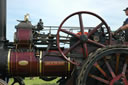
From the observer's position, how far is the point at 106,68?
16.6 ft

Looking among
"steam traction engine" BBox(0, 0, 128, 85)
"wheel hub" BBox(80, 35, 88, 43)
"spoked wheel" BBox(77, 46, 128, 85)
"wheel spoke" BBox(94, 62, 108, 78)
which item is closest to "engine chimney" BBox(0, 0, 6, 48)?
"steam traction engine" BBox(0, 0, 128, 85)

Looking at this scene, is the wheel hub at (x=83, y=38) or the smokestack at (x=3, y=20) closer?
the wheel hub at (x=83, y=38)

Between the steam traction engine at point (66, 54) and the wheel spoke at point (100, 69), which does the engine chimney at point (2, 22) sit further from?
the wheel spoke at point (100, 69)

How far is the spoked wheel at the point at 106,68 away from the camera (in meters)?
4.68

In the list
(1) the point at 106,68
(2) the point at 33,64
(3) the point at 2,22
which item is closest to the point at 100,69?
(1) the point at 106,68

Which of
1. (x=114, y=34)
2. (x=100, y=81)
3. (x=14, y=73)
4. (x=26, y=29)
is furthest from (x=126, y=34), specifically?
(x=14, y=73)

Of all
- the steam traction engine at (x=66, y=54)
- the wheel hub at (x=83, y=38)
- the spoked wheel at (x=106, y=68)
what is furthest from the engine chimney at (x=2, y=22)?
the spoked wheel at (x=106, y=68)

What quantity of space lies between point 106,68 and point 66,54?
35.6 inches

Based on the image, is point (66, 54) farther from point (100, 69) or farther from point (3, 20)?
point (3, 20)

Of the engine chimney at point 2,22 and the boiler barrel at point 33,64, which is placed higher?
the engine chimney at point 2,22

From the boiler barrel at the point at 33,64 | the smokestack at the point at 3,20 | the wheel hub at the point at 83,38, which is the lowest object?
the boiler barrel at the point at 33,64

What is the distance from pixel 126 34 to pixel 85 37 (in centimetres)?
115

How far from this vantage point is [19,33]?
5.51 metres

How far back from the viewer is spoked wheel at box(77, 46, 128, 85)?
4684 mm
